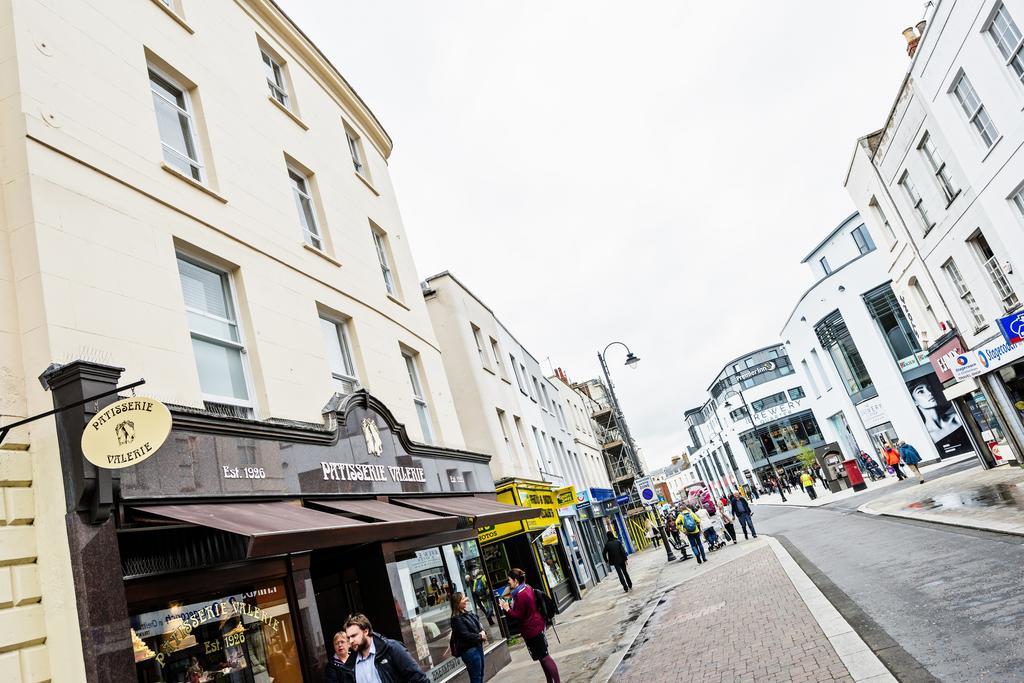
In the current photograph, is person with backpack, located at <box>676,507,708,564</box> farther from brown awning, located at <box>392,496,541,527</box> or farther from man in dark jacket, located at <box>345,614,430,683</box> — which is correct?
man in dark jacket, located at <box>345,614,430,683</box>

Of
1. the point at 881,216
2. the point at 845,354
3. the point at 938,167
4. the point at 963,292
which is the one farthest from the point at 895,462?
the point at 845,354

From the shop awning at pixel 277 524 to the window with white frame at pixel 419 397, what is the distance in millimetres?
6418

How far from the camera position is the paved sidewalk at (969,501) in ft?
38.2

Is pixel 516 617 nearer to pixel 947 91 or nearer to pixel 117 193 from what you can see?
pixel 117 193

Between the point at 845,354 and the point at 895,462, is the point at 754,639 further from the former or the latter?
the point at 845,354

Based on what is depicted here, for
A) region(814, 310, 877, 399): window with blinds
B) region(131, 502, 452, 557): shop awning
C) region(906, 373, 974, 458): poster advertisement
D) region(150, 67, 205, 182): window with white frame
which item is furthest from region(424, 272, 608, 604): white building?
region(814, 310, 877, 399): window with blinds

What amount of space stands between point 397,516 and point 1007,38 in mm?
15666

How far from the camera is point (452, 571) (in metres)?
12.3

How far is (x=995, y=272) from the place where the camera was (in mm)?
17203

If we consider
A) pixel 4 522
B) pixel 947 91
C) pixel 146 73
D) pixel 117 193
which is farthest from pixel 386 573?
pixel 947 91

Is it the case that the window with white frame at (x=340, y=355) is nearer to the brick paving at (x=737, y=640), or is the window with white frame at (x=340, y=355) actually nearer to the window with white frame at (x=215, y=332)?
the window with white frame at (x=215, y=332)

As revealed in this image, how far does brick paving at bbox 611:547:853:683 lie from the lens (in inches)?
268

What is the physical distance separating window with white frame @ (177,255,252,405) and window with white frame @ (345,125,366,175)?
774 cm

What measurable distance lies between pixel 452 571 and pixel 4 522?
323 inches
